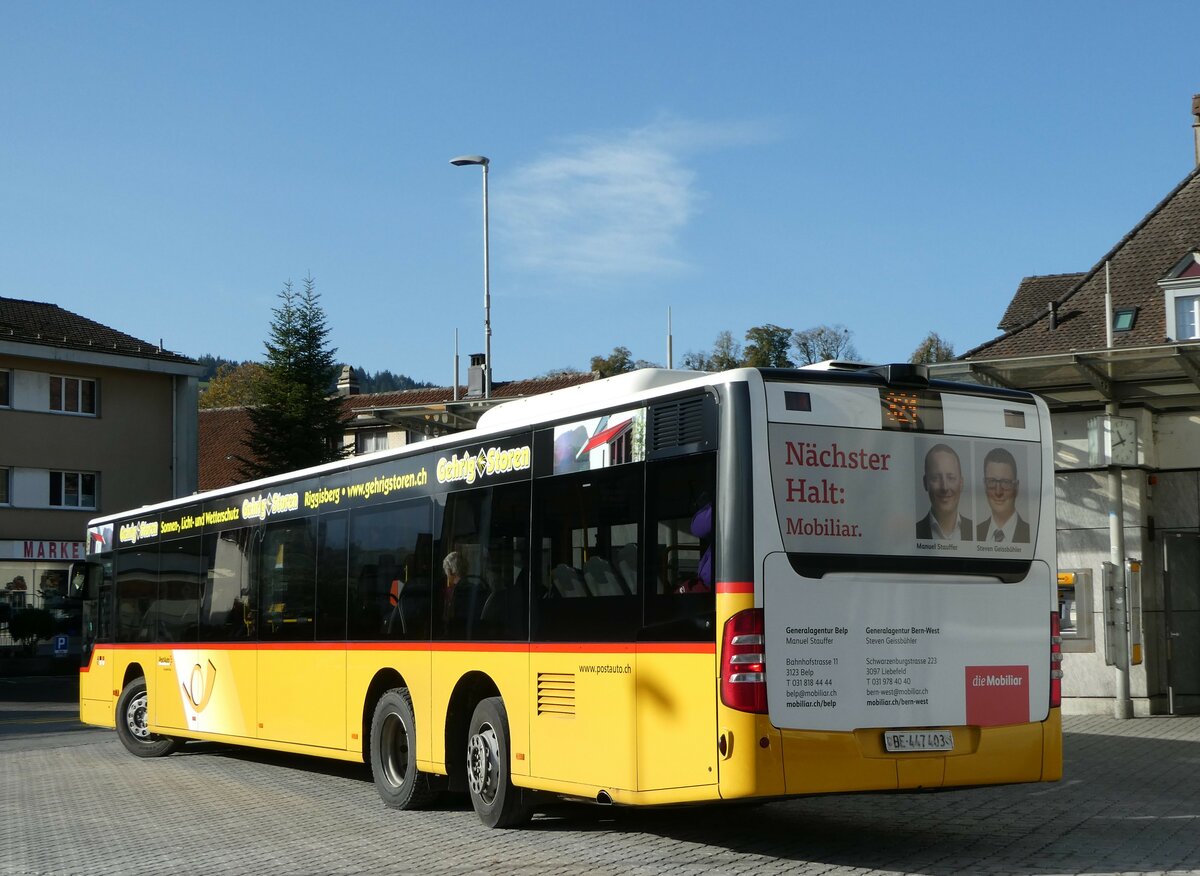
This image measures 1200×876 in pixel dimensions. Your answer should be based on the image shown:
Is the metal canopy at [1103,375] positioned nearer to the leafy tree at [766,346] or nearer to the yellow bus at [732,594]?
the yellow bus at [732,594]

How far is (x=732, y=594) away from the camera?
880 cm

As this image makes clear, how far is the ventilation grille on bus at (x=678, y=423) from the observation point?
9.30 metres

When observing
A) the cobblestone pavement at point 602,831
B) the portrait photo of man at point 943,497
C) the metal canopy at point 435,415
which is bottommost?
the cobblestone pavement at point 602,831

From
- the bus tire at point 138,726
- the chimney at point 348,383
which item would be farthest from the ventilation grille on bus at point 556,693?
the chimney at point 348,383

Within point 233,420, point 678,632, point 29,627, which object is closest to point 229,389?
point 233,420

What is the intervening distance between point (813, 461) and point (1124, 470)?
42.7 feet

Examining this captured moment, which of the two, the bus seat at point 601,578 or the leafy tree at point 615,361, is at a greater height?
the leafy tree at point 615,361

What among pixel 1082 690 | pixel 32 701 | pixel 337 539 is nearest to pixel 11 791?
pixel 337 539

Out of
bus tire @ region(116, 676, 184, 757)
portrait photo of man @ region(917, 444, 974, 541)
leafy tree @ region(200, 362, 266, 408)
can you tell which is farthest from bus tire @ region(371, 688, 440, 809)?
leafy tree @ region(200, 362, 266, 408)

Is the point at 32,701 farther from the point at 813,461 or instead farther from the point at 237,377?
the point at 237,377

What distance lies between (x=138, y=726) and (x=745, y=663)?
12260 millimetres

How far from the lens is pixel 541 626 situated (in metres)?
10.6

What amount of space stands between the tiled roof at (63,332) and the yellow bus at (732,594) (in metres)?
36.8

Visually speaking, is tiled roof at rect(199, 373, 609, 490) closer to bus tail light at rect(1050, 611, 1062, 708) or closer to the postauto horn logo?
the postauto horn logo
